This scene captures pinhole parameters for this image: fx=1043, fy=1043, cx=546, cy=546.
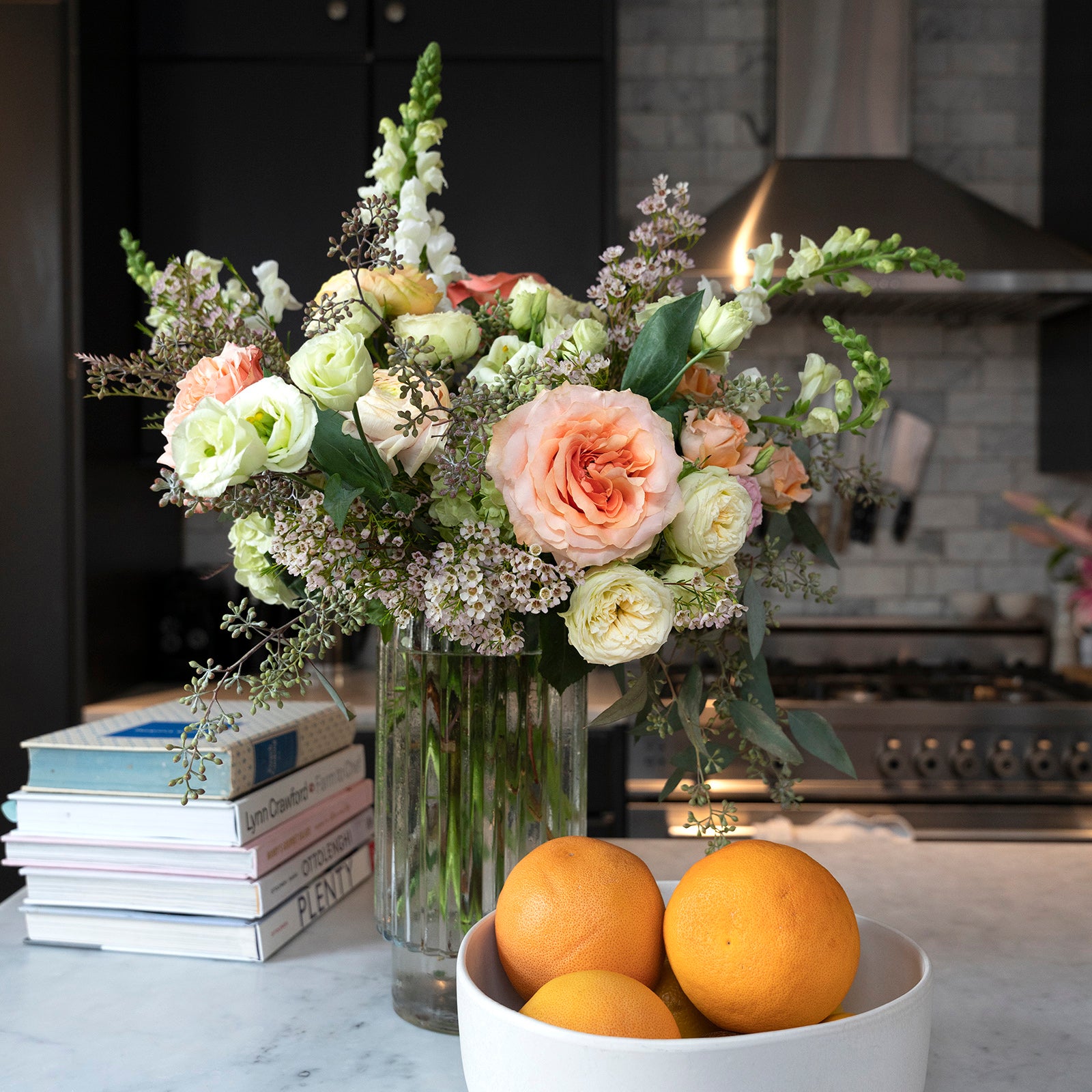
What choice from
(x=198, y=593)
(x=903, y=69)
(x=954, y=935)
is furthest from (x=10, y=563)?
(x=903, y=69)

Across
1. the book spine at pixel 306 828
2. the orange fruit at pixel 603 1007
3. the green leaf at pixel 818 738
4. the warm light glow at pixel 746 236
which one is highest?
the warm light glow at pixel 746 236

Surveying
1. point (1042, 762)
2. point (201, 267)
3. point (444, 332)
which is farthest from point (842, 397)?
point (1042, 762)

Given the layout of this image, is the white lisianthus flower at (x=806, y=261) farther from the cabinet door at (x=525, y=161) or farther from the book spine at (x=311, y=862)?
the cabinet door at (x=525, y=161)

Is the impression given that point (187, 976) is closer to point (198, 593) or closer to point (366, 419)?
point (366, 419)

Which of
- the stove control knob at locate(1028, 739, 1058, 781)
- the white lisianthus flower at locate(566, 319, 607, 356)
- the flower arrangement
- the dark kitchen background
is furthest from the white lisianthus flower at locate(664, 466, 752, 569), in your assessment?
the stove control knob at locate(1028, 739, 1058, 781)

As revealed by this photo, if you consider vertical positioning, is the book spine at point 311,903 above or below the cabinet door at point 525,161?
below

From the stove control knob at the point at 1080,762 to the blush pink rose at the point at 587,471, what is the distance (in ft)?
6.59

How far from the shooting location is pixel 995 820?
2.20 metres

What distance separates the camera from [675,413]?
2.06 ft

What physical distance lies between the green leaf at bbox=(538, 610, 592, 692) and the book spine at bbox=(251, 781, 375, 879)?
0.30 metres

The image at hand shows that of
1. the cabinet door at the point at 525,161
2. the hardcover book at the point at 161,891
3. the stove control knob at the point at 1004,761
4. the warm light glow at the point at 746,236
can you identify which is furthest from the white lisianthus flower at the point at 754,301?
the stove control knob at the point at 1004,761

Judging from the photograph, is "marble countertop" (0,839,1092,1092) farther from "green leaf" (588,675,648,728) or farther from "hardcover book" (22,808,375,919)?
"green leaf" (588,675,648,728)

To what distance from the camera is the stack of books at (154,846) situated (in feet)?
2.58

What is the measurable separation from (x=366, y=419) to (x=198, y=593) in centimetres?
210
